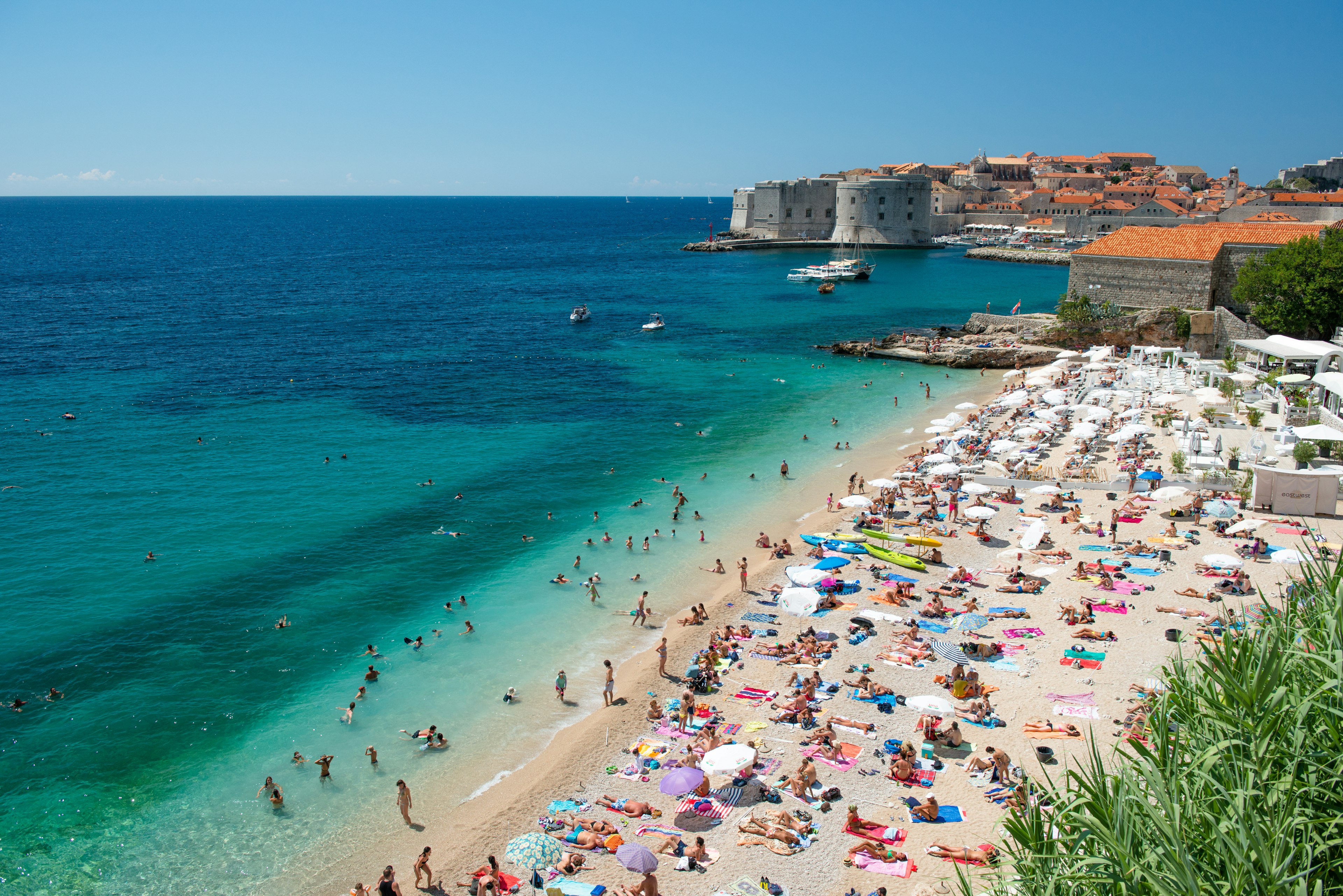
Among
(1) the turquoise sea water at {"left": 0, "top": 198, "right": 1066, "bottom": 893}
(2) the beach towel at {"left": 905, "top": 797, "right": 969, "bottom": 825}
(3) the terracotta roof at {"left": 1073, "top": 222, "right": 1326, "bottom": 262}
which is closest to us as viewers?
(2) the beach towel at {"left": 905, "top": 797, "right": 969, "bottom": 825}

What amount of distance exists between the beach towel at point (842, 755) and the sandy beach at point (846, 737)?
0.11m

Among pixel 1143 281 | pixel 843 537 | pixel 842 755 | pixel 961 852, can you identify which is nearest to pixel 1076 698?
pixel 842 755

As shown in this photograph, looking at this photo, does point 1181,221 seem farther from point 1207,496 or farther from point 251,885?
point 251,885

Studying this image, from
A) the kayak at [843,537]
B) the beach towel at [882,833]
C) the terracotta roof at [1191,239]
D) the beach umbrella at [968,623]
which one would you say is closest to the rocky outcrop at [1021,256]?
the terracotta roof at [1191,239]

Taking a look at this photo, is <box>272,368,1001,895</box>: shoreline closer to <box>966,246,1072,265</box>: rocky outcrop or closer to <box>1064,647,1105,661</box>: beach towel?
<box>1064,647,1105,661</box>: beach towel

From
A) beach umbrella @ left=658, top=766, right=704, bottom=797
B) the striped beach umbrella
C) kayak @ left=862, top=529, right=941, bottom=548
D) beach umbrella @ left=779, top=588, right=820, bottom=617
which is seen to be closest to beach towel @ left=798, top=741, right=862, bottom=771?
beach umbrella @ left=658, top=766, right=704, bottom=797

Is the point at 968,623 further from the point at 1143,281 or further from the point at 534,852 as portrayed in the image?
the point at 1143,281

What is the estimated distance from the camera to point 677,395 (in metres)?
45.5

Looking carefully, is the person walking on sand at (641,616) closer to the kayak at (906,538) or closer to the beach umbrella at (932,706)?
the kayak at (906,538)

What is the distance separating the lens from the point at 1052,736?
590 inches

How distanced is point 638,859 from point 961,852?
4669 millimetres

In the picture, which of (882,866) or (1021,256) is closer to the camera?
(882,866)

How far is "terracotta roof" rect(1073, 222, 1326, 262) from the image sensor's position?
44.0 metres

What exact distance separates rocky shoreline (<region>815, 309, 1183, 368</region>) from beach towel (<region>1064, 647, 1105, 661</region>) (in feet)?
111
